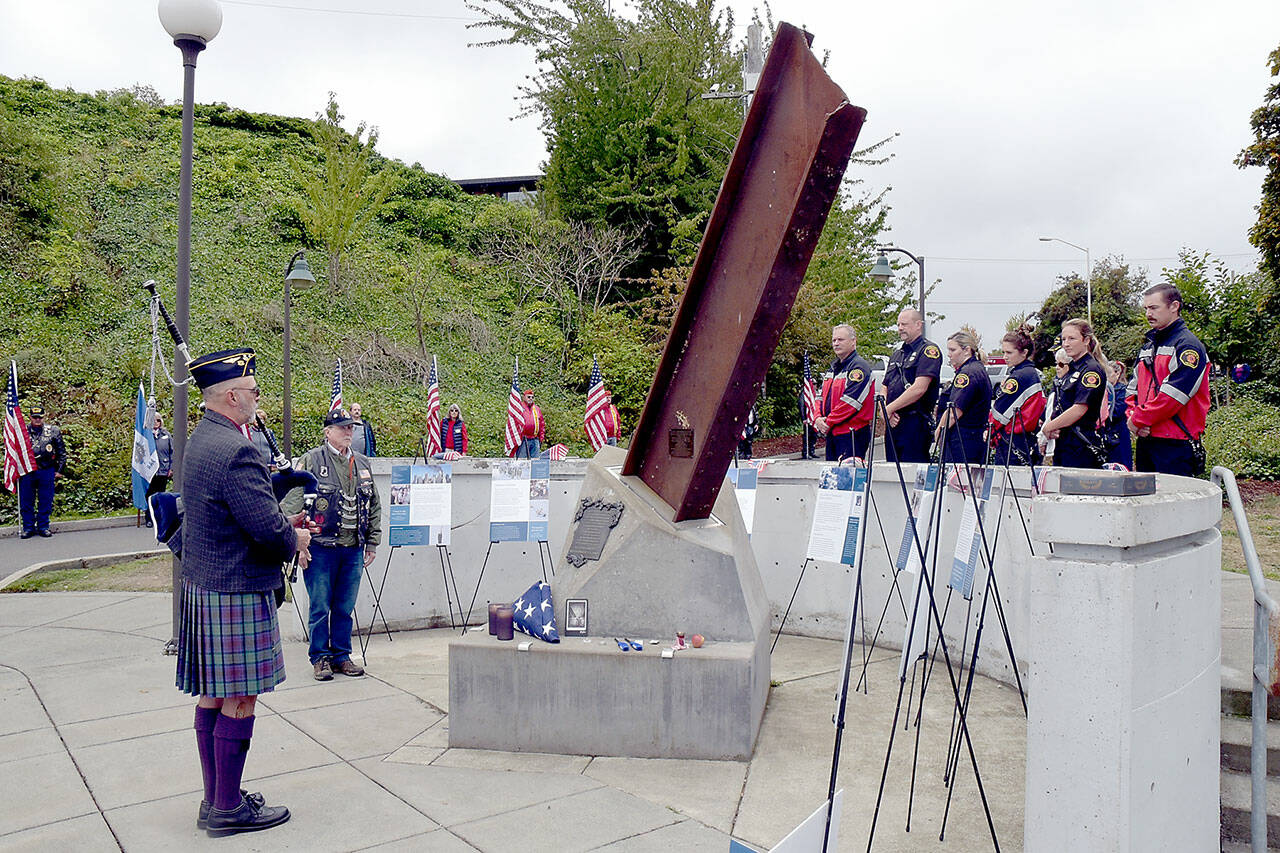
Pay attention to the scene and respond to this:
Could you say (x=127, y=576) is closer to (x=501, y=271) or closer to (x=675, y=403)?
(x=675, y=403)

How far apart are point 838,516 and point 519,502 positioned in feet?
9.87

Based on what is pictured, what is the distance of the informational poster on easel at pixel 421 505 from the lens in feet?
26.0

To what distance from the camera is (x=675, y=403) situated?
5.75 m

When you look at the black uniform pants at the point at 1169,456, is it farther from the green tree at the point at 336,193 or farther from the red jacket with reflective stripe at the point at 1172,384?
the green tree at the point at 336,193

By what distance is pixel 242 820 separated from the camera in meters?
4.16

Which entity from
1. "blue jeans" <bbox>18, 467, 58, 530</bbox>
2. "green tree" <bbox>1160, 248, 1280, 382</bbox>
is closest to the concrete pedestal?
"blue jeans" <bbox>18, 467, 58, 530</bbox>

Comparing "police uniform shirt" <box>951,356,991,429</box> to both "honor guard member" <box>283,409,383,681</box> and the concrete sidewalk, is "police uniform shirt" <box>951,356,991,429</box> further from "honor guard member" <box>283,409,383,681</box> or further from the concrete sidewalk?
"honor guard member" <box>283,409,383,681</box>

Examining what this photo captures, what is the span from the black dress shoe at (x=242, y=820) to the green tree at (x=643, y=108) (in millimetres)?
25065

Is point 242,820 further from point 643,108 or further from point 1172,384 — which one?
point 643,108

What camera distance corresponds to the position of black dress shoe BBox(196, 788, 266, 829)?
13.8 feet

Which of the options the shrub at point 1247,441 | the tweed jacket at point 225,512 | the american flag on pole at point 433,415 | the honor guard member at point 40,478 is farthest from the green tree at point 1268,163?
the honor guard member at point 40,478

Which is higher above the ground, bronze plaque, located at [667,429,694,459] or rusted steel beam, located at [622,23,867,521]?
rusted steel beam, located at [622,23,867,521]

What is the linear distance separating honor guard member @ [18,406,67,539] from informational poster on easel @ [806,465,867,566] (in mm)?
14727

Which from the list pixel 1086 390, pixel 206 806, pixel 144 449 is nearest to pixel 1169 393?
pixel 1086 390
